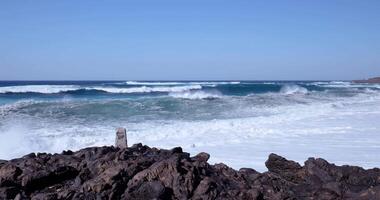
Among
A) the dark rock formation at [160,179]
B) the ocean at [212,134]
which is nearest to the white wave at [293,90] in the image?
the ocean at [212,134]

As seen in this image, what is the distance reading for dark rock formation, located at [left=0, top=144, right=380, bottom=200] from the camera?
430cm

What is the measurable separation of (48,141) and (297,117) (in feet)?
32.0

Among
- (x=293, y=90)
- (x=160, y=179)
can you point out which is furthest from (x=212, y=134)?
(x=293, y=90)

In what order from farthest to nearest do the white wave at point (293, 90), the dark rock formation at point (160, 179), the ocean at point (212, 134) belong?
1. the white wave at point (293, 90)
2. the ocean at point (212, 134)
3. the dark rock formation at point (160, 179)

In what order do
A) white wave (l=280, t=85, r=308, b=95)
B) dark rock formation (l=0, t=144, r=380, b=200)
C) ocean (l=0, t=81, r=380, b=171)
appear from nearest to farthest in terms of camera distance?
dark rock formation (l=0, t=144, r=380, b=200) → ocean (l=0, t=81, r=380, b=171) → white wave (l=280, t=85, r=308, b=95)

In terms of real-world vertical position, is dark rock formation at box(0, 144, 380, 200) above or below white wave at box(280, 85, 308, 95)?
above

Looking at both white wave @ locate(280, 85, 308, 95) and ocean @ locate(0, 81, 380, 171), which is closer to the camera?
ocean @ locate(0, 81, 380, 171)

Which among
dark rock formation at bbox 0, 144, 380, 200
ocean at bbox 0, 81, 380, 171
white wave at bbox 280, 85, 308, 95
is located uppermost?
dark rock formation at bbox 0, 144, 380, 200

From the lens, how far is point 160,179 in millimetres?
4430

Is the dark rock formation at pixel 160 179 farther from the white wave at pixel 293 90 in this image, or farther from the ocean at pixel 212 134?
the white wave at pixel 293 90

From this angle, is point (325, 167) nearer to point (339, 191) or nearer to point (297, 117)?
point (339, 191)

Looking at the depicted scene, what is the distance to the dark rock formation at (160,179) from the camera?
14.1ft

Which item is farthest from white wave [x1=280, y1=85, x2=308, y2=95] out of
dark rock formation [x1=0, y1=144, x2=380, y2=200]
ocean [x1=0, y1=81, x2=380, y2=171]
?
dark rock formation [x1=0, y1=144, x2=380, y2=200]

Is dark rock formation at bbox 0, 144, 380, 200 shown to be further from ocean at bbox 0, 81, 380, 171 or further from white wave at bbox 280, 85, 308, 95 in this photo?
white wave at bbox 280, 85, 308, 95
